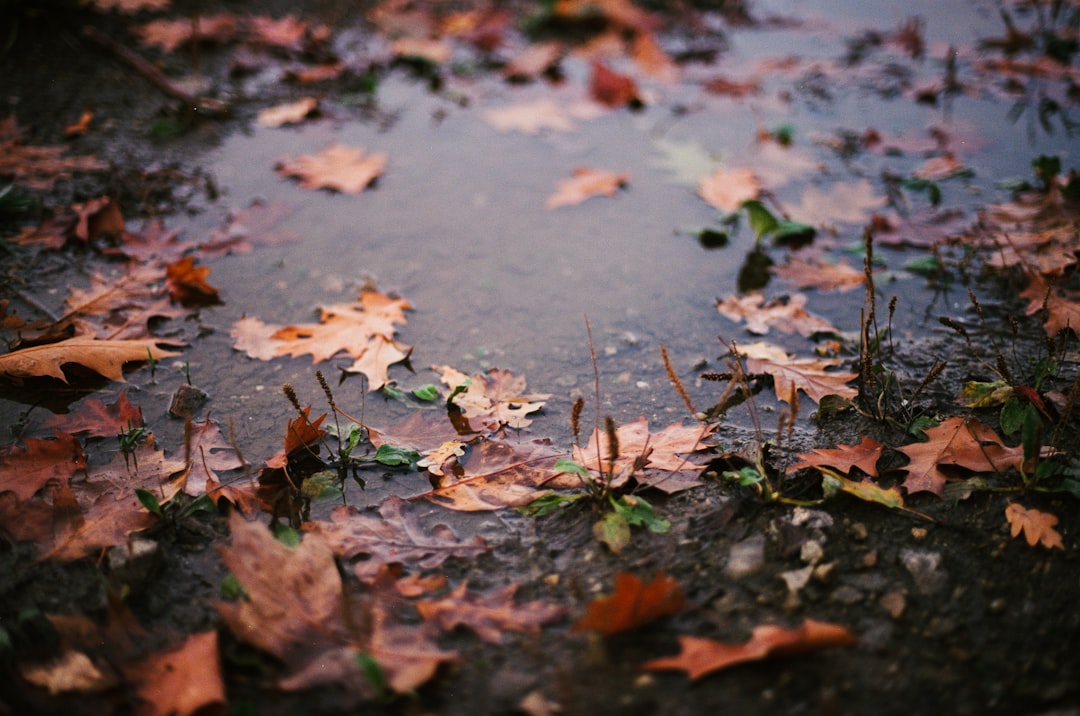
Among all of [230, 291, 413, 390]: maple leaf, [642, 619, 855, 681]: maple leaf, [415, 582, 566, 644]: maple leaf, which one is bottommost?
[415, 582, 566, 644]: maple leaf

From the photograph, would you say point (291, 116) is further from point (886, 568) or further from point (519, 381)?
point (886, 568)

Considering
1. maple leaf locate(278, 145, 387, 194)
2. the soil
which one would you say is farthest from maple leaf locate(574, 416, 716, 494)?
maple leaf locate(278, 145, 387, 194)

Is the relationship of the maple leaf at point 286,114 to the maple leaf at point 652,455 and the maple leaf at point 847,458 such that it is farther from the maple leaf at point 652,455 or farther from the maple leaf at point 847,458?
the maple leaf at point 847,458

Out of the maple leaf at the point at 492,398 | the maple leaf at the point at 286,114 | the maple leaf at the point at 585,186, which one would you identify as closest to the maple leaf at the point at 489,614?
the maple leaf at the point at 492,398

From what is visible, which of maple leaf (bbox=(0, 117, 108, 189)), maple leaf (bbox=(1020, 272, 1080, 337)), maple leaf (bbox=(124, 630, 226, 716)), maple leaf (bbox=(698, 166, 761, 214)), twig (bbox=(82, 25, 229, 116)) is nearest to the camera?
maple leaf (bbox=(124, 630, 226, 716))

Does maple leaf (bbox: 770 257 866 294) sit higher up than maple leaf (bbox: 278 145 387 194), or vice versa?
maple leaf (bbox: 278 145 387 194)

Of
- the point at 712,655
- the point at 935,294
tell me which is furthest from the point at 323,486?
the point at 935,294

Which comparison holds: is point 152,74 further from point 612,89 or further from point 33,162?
point 612,89

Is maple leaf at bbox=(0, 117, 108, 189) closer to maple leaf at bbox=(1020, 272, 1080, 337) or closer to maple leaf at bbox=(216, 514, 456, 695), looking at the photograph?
maple leaf at bbox=(216, 514, 456, 695)
